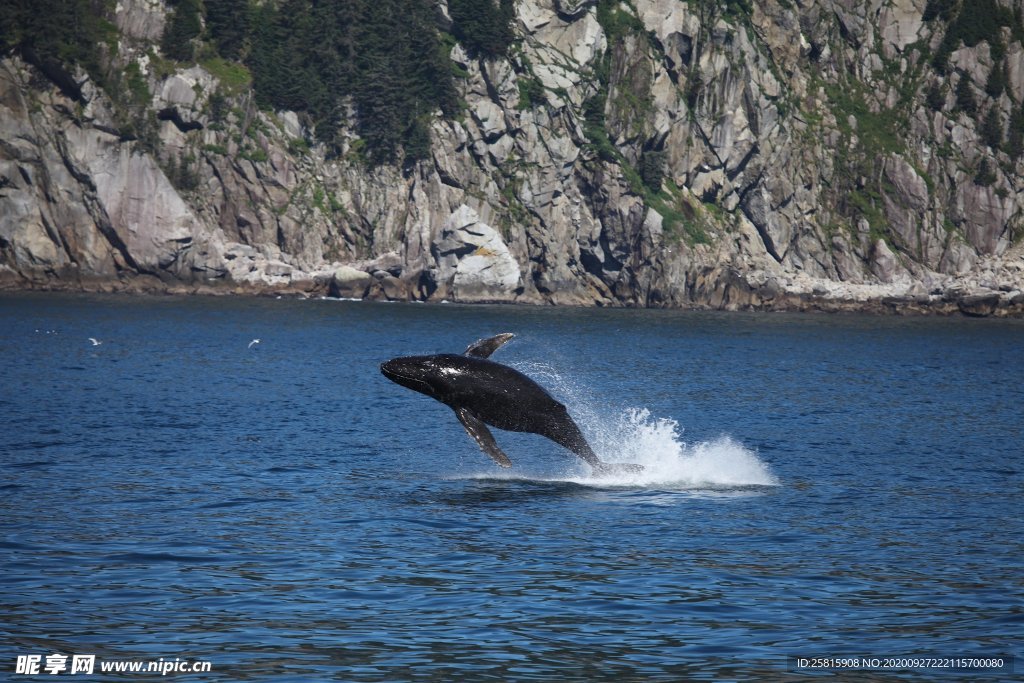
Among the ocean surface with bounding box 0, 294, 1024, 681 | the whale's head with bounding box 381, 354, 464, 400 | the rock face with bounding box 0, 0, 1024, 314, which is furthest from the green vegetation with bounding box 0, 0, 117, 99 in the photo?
the whale's head with bounding box 381, 354, 464, 400

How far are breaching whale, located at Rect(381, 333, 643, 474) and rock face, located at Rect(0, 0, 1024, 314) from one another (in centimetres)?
13073

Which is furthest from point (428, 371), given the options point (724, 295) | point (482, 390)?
point (724, 295)

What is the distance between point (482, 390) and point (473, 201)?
15260cm

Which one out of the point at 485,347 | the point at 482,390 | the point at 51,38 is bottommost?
the point at 482,390

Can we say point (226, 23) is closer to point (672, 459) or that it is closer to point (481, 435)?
point (672, 459)

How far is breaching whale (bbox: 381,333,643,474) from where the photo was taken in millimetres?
27562

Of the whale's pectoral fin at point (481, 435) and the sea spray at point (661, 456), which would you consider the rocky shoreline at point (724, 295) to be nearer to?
the sea spray at point (661, 456)

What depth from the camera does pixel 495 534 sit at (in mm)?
24547

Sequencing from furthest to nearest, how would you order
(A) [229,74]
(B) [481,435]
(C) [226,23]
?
(C) [226,23], (A) [229,74], (B) [481,435]

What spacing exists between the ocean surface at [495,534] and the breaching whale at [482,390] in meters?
2.08

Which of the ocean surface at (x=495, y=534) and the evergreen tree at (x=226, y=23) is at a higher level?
the evergreen tree at (x=226, y=23)

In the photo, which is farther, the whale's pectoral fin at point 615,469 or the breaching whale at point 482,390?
the whale's pectoral fin at point 615,469

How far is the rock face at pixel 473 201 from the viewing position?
151250 millimetres

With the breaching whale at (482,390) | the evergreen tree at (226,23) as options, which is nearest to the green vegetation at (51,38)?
the evergreen tree at (226,23)
